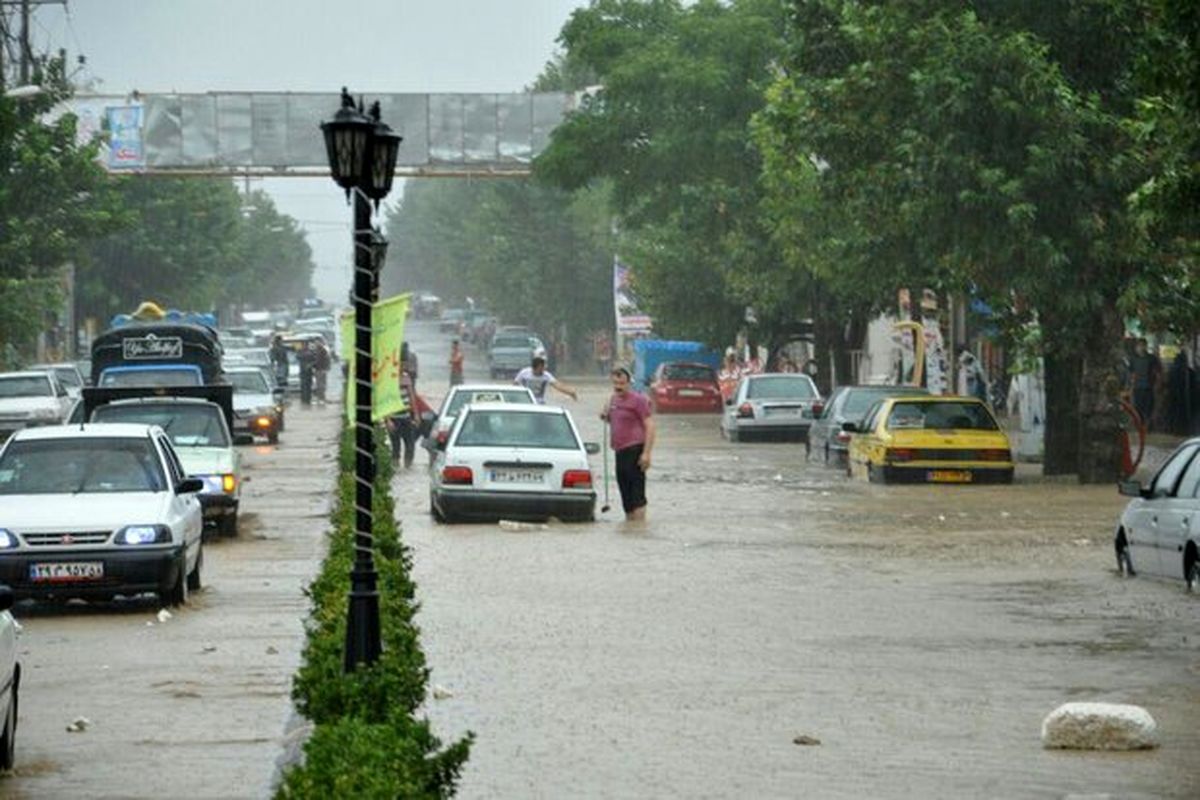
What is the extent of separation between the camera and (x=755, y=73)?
214 feet

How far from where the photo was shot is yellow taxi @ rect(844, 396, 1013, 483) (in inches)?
1496

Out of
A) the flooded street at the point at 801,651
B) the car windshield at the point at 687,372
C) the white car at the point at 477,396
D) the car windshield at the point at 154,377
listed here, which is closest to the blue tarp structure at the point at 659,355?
the car windshield at the point at 687,372

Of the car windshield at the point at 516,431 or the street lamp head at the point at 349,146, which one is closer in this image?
the street lamp head at the point at 349,146

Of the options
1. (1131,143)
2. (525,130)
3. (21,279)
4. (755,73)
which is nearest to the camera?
(1131,143)

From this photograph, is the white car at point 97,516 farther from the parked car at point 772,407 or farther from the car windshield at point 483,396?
the parked car at point 772,407

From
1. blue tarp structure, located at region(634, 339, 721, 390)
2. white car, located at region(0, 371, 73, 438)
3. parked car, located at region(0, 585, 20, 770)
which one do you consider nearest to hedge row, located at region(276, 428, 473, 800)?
parked car, located at region(0, 585, 20, 770)

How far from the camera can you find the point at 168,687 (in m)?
16.3

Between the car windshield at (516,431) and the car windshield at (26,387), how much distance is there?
25399mm

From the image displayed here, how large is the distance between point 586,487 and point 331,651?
17.7 meters

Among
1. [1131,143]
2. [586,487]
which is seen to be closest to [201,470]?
[586,487]

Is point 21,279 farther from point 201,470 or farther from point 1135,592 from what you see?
point 1135,592

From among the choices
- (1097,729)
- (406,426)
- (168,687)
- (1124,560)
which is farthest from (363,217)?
(406,426)

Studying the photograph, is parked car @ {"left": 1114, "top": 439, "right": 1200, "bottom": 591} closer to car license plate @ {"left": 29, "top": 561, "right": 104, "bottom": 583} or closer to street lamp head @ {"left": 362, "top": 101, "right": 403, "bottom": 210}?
car license plate @ {"left": 29, "top": 561, "right": 104, "bottom": 583}

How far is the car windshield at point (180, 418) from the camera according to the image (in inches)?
1198
